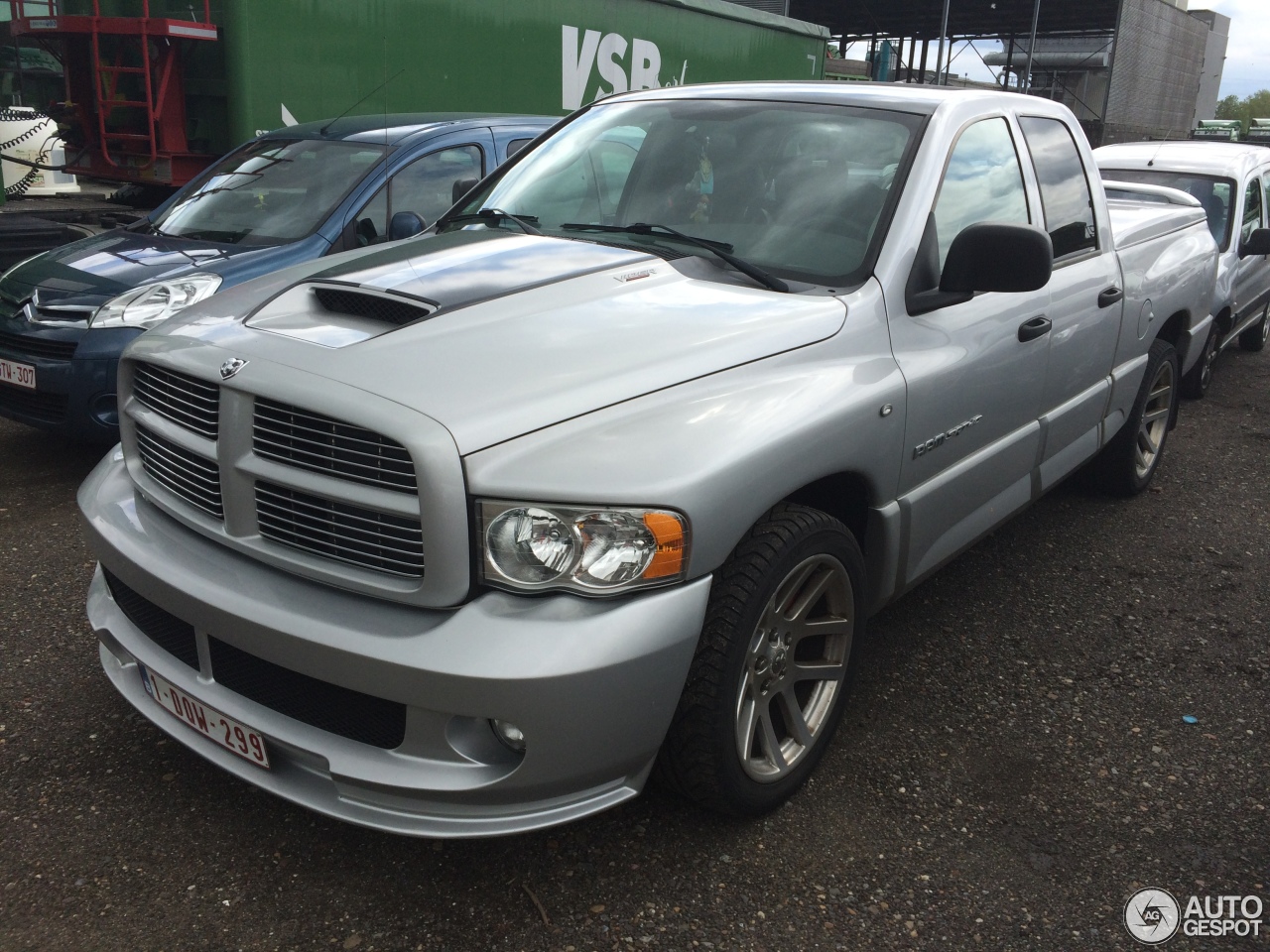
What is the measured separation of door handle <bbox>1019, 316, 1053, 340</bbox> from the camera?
3.50 metres

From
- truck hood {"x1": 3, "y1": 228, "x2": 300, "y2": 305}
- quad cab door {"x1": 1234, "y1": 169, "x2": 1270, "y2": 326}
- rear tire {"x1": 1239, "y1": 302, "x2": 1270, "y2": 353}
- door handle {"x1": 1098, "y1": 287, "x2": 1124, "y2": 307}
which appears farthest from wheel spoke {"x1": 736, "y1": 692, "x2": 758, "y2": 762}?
rear tire {"x1": 1239, "y1": 302, "x2": 1270, "y2": 353}

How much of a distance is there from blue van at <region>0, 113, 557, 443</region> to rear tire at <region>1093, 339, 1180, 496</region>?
3322 millimetres

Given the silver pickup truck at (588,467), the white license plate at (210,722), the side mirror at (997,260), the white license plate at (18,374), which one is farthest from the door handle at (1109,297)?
the white license plate at (18,374)

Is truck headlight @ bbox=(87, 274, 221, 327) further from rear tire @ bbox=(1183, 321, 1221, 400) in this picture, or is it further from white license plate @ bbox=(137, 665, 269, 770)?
rear tire @ bbox=(1183, 321, 1221, 400)

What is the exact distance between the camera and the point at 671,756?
8.03ft

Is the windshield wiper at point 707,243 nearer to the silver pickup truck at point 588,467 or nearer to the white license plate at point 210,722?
the silver pickup truck at point 588,467

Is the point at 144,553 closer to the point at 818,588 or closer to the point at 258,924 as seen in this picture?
the point at 258,924

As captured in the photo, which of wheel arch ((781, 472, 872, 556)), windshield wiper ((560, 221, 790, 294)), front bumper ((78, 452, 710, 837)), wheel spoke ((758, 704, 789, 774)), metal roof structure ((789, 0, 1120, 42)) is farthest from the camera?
metal roof structure ((789, 0, 1120, 42))

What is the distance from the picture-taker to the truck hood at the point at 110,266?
5.10m

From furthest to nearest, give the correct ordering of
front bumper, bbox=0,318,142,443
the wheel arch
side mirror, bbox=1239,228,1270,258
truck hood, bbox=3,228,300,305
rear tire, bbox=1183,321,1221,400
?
rear tire, bbox=1183,321,1221,400, side mirror, bbox=1239,228,1270,258, truck hood, bbox=3,228,300,305, front bumper, bbox=0,318,142,443, the wheel arch

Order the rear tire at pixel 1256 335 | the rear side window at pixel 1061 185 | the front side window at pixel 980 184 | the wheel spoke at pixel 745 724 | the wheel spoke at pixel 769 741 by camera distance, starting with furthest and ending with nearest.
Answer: the rear tire at pixel 1256 335, the rear side window at pixel 1061 185, the front side window at pixel 980 184, the wheel spoke at pixel 769 741, the wheel spoke at pixel 745 724

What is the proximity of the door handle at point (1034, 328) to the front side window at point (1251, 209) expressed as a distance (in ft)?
16.7

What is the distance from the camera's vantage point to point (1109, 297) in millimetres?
4230

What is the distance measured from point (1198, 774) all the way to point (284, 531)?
2580 mm
